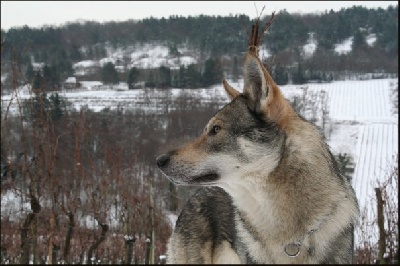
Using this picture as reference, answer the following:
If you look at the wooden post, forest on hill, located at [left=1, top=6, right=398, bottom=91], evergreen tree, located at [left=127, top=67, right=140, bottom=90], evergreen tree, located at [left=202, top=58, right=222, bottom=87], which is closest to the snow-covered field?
evergreen tree, located at [left=202, top=58, right=222, bottom=87]

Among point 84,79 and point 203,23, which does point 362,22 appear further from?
point 84,79

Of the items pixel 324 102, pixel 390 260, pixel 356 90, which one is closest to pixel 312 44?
pixel 356 90

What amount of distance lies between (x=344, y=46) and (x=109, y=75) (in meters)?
60.9

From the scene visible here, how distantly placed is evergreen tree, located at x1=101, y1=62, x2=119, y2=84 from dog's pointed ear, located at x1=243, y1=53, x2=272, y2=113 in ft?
340

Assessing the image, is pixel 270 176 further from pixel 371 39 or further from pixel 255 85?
pixel 371 39

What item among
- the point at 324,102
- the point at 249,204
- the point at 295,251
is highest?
the point at 249,204

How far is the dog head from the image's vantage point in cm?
361

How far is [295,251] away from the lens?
3.33 meters

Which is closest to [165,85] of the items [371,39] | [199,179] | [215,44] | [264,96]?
[215,44]

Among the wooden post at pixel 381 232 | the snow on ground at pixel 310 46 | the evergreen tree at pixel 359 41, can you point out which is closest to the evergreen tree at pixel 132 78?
the snow on ground at pixel 310 46

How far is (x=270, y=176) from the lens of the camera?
356 cm

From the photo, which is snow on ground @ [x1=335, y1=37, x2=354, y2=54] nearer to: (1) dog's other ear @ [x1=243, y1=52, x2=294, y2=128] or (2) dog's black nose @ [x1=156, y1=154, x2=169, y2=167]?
(1) dog's other ear @ [x1=243, y1=52, x2=294, y2=128]

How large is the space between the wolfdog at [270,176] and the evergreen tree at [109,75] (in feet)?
340

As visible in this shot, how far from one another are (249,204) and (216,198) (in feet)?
3.30
